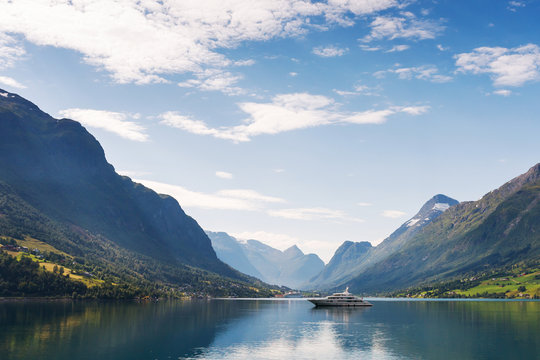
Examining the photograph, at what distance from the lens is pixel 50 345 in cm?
9962

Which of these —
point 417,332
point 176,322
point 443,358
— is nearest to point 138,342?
point 176,322

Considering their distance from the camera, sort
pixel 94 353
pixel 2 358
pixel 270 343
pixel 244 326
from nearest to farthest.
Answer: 1. pixel 2 358
2. pixel 94 353
3. pixel 270 343
4. pixel 244 326

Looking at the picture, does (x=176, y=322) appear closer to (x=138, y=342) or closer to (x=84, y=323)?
(x=84, y=323)

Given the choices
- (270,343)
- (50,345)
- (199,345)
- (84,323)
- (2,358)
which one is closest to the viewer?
(2,358)

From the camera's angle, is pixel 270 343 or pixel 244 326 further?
pixel 244 326

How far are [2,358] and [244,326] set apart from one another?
8901 cm

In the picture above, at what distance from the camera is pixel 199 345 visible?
360 feet

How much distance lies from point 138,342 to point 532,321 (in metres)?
137

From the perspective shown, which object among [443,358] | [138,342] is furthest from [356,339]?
[138,342]

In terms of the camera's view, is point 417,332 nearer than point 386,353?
No

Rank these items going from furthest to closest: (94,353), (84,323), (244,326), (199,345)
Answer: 1. (244,326)
2. (84,323)
3. (199,345)
4. (94,353)

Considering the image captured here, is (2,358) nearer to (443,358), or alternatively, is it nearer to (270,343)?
(270,343)

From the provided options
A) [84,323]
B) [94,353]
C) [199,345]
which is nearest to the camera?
[94,353]

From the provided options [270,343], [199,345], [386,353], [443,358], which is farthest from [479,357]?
[199,345]
